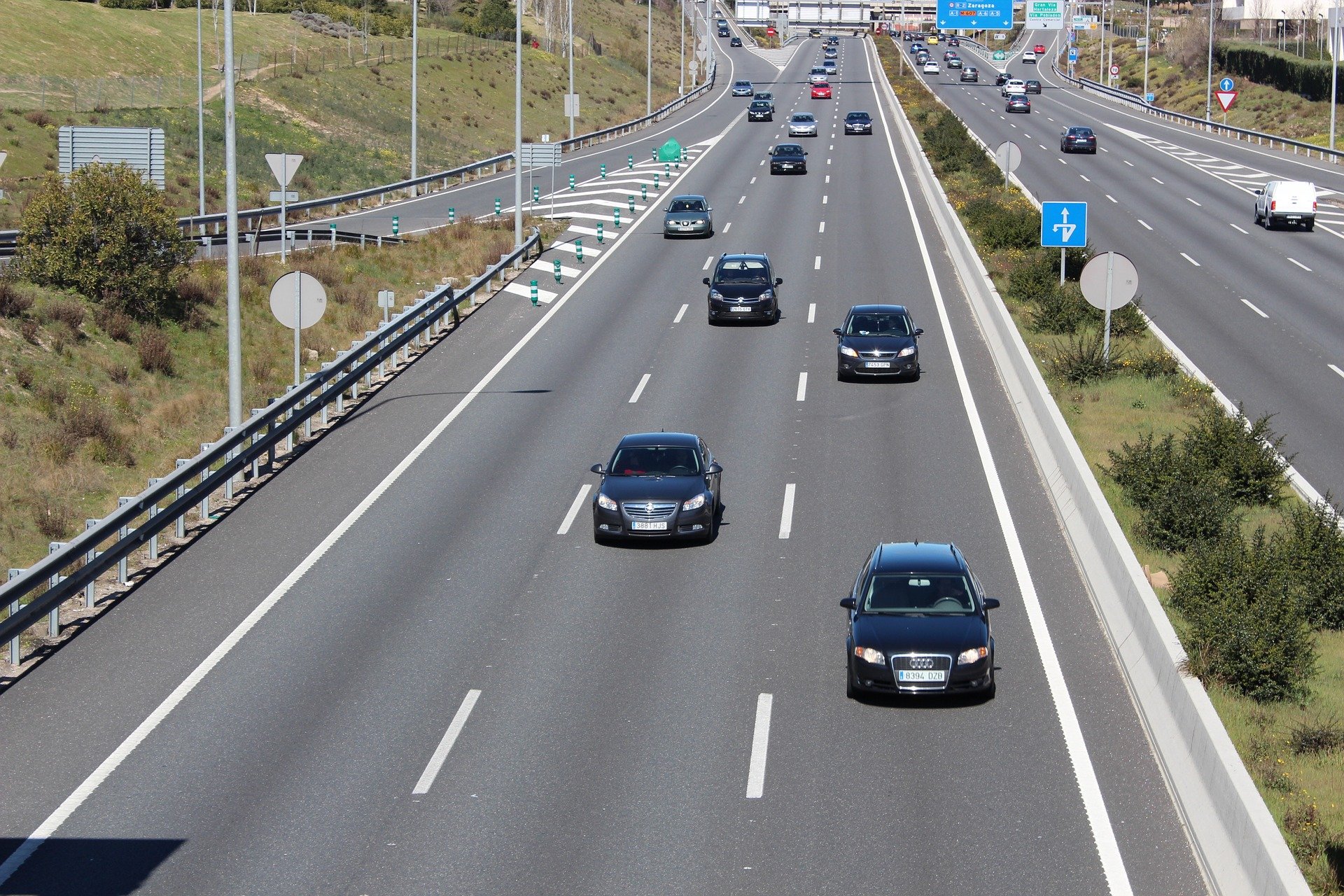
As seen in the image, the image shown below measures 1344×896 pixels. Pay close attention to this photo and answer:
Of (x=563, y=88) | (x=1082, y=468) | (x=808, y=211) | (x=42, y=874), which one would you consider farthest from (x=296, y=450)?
(x=563, y=88)

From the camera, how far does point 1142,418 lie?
2773 cm

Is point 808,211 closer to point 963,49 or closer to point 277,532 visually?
point 277,532

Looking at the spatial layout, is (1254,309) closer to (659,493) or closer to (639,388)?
(639,388)

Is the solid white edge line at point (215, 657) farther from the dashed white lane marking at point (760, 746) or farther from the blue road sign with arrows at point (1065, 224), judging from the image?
the blue road sign with arrows at point (1065, 224)

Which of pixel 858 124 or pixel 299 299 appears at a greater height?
pixel 858 124

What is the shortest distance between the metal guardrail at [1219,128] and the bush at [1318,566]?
199 ft

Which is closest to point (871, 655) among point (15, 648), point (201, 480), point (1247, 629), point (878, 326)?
point (1247, 629)

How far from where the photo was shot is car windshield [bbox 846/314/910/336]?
3145 centimetres

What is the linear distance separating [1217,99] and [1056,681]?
3895 inches

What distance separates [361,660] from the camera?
55.4 feet

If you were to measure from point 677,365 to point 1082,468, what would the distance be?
42.1 ft

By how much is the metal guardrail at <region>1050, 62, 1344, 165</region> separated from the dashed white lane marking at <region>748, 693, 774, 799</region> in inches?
2642

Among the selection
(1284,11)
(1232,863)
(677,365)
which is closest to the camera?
(1232,863)

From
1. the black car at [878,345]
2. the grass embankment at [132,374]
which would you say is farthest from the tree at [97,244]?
the black car at [878,345]
